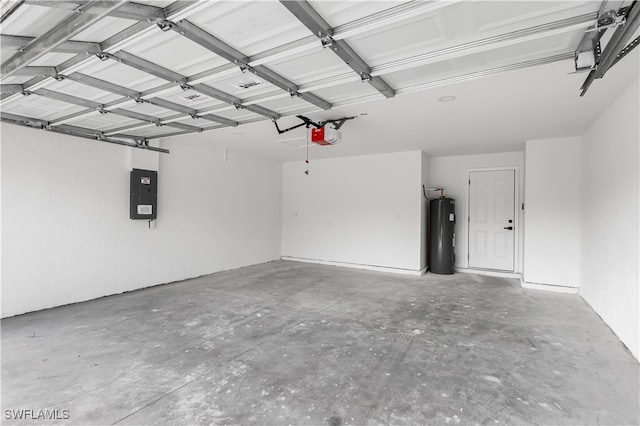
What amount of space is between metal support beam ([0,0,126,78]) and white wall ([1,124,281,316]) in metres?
2.16

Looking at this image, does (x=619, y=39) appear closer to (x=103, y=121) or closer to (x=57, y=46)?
(x=57, y=46)

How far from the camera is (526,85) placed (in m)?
2.80

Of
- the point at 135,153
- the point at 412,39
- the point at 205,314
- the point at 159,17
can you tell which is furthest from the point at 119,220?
the point at 412,39

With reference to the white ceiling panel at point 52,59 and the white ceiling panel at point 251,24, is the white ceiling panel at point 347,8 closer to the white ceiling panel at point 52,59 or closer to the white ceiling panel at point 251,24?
the white ceiling panel at point 251,24

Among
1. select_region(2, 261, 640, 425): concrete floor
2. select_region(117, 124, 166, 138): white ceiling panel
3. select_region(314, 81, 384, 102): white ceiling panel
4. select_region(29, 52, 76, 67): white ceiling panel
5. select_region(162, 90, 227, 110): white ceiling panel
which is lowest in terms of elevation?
select_region(2, 261, 640, 425): concrete floor

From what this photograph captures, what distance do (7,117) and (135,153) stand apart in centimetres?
144

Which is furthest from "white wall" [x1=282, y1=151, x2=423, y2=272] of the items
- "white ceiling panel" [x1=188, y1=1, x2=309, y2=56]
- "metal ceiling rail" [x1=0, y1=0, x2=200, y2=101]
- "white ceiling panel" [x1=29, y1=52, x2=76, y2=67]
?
"white ceiling panel" [x1=29, y1=52, x2=76, y2=67]

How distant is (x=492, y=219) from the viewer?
618 centimetres

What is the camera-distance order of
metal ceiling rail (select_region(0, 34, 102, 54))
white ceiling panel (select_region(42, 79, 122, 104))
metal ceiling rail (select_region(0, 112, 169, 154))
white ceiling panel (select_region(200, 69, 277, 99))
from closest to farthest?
1. metal ceiling rail (select_region(0, 34, 102, 54))
2. white ceiling panel (select_region(200, 69, 277, 99))
3. white ceiling panel (select_region(42, 79, 122, 104))
4. metal ceiling rail (select_region(0, 112, 169, 154))

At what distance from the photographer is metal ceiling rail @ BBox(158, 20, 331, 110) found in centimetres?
174

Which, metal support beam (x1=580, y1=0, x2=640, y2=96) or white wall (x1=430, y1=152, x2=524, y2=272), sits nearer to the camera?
metal support beam (x1=580, y1=0, x2=640, y2=96)

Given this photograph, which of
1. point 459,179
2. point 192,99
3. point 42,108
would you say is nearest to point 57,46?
point 192,99

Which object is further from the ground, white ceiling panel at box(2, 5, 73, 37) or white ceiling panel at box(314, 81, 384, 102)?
white ceiling panel at box(314, 81, 384, 102)

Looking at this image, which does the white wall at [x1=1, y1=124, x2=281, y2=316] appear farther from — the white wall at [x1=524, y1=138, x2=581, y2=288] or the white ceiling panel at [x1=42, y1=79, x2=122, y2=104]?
the white wall at [x1=524, y1=138, x2=581, y2=288]
